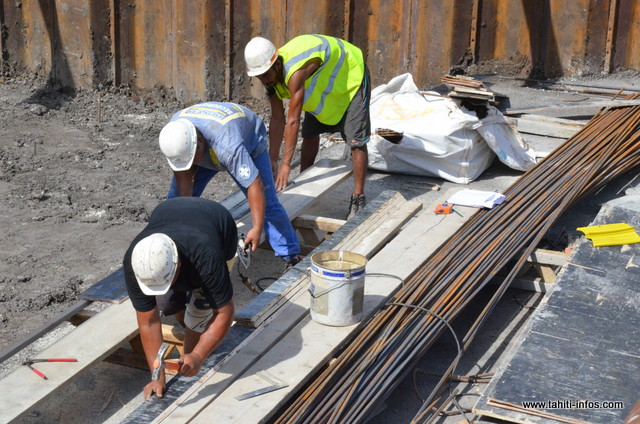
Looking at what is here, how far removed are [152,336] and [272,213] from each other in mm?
1790

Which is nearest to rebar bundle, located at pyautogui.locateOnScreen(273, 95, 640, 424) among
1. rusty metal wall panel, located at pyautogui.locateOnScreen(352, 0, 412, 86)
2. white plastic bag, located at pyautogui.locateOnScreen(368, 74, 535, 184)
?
white plastic bag, located at pyautogui.locateOnScreen(368, 74, 535, 184)

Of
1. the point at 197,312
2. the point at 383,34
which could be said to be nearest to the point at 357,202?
the point at 197,312

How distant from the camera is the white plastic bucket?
4398 millimetres

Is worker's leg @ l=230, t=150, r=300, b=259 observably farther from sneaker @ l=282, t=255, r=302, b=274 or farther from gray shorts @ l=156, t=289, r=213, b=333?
gray shorts @ l=156, t=289, r=213, b=333

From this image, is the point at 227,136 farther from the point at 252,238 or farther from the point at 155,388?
the point at 155,388

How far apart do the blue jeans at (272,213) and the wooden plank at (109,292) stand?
674mm

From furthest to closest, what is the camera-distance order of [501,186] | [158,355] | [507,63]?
[507,63], [501,186], [158,355]

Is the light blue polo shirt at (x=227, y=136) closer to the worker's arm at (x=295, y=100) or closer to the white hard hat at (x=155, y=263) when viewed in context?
the worker's arm at (x=295, y=100)

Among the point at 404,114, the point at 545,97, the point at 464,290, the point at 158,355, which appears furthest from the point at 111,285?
the point at 545,97

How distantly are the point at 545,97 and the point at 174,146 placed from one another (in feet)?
16.5

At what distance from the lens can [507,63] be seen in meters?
9.22

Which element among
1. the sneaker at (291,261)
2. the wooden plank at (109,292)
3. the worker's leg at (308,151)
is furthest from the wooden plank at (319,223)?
the wooden plank at (109,292)

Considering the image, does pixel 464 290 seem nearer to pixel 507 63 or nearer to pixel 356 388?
pixel 356 388

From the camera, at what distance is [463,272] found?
5129mm
